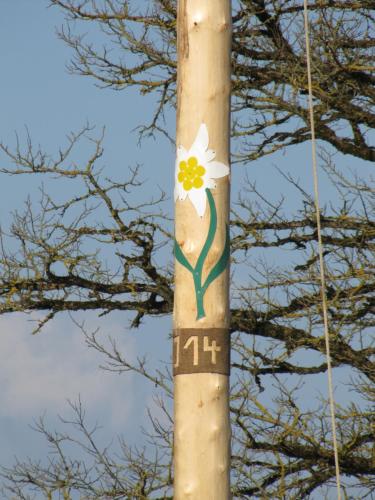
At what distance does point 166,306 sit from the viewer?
1023 centimetres

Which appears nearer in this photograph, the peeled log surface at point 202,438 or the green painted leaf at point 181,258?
the peeled log surface at point 202,438

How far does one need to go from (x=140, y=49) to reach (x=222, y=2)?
17.4 feet

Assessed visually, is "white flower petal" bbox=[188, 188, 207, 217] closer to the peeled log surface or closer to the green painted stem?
the green painted stem

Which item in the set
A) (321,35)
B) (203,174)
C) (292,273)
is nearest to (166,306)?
(292,273)

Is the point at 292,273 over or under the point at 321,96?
under

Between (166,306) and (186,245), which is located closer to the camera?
(186,245)

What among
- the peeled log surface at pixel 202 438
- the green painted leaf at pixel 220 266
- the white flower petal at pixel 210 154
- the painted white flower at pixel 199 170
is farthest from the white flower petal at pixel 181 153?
the peeled log surface at pixel 202 438

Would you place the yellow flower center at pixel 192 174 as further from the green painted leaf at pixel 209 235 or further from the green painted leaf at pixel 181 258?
the green painted leaf at pixel 181 258

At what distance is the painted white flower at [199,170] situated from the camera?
16.6ft

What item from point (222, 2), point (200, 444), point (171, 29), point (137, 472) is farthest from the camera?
point (171, 29)

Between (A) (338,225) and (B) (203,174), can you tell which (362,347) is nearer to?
(A) (338,225)

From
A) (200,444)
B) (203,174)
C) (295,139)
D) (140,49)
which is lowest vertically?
(200,444)

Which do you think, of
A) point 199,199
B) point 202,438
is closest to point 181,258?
point 199,199

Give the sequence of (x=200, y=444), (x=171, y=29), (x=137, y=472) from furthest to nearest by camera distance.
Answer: (x=171, y=29)
(x=137, y=472)
(x=200, y=444)
